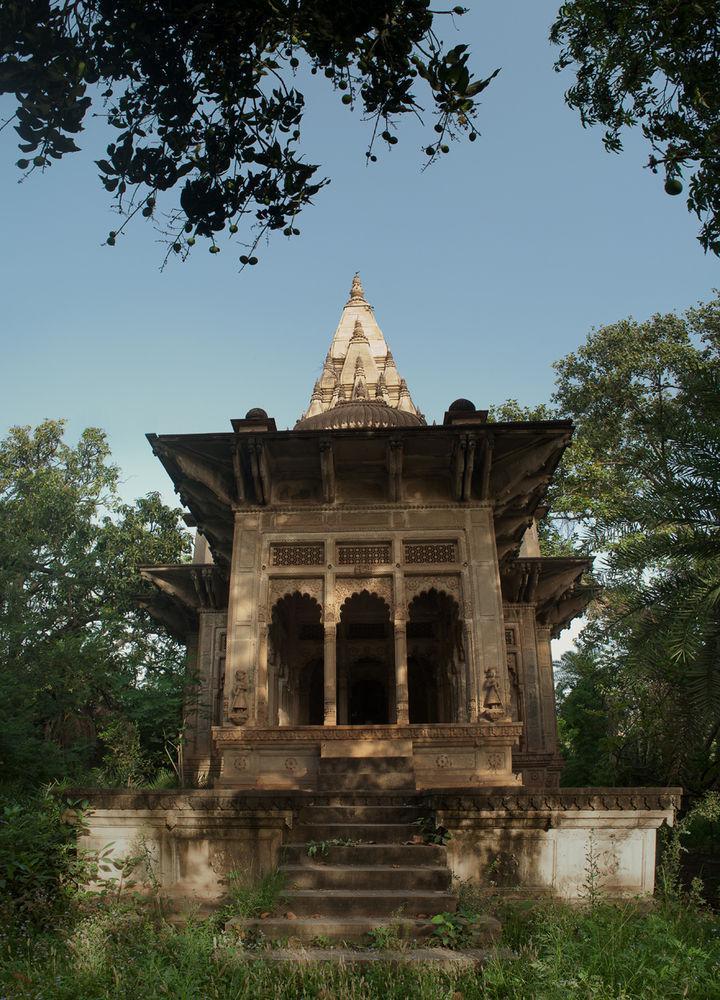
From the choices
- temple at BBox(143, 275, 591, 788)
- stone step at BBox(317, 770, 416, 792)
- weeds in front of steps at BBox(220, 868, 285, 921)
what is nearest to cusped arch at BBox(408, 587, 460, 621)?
temple at BBox(143, 275, 591, 788)

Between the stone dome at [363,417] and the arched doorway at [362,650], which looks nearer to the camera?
the stone dome at [363,417]

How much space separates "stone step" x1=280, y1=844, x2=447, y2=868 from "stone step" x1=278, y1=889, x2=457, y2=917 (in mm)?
1030

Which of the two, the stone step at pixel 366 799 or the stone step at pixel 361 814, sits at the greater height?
the stone step at pixel 366 799

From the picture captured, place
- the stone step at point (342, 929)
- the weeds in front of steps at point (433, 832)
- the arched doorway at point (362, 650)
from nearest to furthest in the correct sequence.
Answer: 1. the stone step at point (342, 929)
2. the weeds in front of steps at point (433, 832)
3. the arched doorway at point (362, 650)

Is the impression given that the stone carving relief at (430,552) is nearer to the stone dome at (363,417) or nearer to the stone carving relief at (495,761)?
the stone carving relief at (495,761)

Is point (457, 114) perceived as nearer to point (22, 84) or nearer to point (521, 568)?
point (22, 84)

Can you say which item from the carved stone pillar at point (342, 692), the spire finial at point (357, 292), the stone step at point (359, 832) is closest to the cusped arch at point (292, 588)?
the stone step at point (359, 832)

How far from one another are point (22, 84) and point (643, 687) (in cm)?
1564

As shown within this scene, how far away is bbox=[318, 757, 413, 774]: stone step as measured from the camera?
10952 mm

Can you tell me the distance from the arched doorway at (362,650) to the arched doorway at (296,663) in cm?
61

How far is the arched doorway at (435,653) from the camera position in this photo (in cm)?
1547

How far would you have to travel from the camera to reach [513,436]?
39.9ft

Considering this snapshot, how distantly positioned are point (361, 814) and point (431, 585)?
13.1 ft

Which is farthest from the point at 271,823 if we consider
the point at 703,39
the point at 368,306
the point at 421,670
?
the point at 368,306
